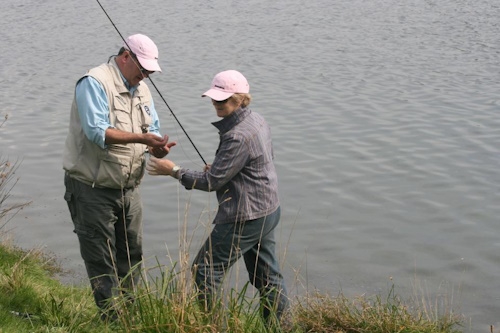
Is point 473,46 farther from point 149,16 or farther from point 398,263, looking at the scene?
point 398,263

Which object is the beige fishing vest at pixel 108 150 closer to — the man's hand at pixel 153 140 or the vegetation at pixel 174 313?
the man's hand at pixel 153 140

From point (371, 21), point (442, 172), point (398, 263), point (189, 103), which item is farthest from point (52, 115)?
point (371, 21)

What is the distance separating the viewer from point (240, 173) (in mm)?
5020

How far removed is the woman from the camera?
16.2 ft

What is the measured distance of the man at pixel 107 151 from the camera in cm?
510

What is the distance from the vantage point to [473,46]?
16859mm

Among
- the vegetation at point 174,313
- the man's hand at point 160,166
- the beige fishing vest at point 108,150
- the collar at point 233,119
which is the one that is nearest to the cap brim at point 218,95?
the collar at point 233,119

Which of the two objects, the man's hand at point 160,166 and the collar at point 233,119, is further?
the man's hand at point 160,166

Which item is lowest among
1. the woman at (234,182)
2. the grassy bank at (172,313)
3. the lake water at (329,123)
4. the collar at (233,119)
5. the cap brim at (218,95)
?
the lake water at (329,123)

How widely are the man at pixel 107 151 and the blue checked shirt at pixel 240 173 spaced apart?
0.40 m

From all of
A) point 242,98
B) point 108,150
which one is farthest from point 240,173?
point 108,150

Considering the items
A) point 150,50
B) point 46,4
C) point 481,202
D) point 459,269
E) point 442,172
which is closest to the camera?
point 150,50

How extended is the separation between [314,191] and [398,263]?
6.48 feet

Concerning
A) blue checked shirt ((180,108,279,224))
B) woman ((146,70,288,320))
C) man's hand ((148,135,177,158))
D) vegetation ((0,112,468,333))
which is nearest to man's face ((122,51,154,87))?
man's hand ((148,135,177,158))
